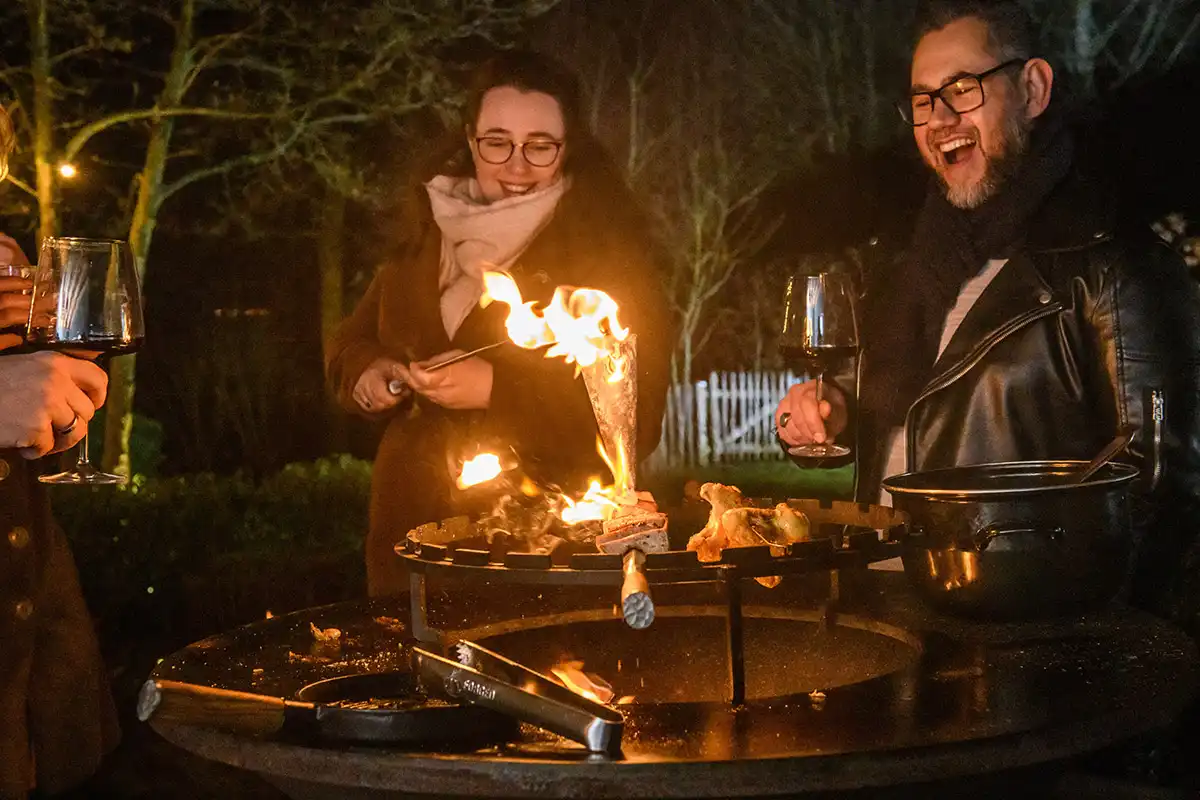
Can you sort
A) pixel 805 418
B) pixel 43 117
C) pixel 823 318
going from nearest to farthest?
pixel 823 318 → pixel 805 418 → pixel 43 117

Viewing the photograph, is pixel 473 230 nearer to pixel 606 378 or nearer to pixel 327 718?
pixel 606 378

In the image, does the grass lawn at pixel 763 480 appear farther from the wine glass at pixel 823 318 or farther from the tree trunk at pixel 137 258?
the wine glass at pixel 823 318

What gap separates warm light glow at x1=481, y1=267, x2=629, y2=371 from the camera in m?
3.06

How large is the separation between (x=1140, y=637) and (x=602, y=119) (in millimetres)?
13969

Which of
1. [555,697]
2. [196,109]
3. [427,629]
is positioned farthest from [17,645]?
[196,109]

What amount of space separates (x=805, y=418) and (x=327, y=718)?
6.37 ft

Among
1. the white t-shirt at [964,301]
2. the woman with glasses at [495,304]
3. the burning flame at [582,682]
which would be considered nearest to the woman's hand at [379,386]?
the woman with glasses at [495,304]

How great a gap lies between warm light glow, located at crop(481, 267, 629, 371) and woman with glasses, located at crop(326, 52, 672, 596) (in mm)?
771

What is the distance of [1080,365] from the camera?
366 centimetres

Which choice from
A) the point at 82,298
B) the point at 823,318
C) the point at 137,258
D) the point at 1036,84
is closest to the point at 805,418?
the point at 823,318

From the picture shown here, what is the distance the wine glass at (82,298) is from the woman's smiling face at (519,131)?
5.72 ft

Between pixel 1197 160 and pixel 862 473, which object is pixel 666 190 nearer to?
pixel 1197 160

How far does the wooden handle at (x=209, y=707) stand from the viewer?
2.11m

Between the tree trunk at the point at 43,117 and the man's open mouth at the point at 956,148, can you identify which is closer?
the man's open mouth at the point at 956,148
